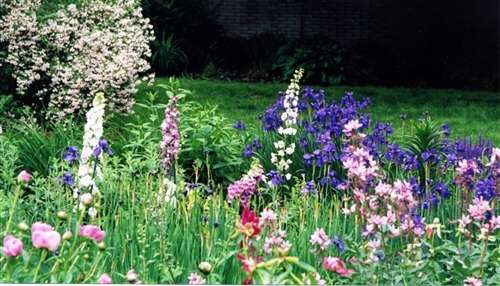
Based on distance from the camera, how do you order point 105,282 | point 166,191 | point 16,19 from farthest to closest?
point 16,19 → point 166,191 → point 105,282

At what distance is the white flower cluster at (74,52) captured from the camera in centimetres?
798

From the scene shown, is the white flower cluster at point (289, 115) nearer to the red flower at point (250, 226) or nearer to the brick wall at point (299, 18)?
the red flower at point (250, 226)

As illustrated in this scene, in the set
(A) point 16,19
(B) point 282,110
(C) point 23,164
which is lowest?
(C) point 23,164

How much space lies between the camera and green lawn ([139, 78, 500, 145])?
10.6 metres

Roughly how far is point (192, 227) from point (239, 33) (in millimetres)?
13388

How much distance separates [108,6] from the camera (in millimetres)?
8258

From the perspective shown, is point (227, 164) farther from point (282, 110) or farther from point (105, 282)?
point (105, 282)

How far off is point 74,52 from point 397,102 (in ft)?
18.5

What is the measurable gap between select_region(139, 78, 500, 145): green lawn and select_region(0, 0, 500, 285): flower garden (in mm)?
4075

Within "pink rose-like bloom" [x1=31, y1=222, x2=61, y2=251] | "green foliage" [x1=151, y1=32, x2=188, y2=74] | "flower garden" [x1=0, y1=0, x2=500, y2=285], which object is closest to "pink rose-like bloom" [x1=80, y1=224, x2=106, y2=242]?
"flower garden" [x1=0, y1=0, x2=500, y2=285]

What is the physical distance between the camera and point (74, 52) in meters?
8.13

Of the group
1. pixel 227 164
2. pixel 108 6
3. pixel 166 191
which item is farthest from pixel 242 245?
pixel 108 6

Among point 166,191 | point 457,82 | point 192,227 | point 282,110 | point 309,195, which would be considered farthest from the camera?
point 457,82

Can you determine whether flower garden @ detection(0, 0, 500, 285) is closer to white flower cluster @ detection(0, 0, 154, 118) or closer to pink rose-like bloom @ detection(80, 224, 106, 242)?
pink rose-like bloom @ detection(80, 224, 106, 242)
